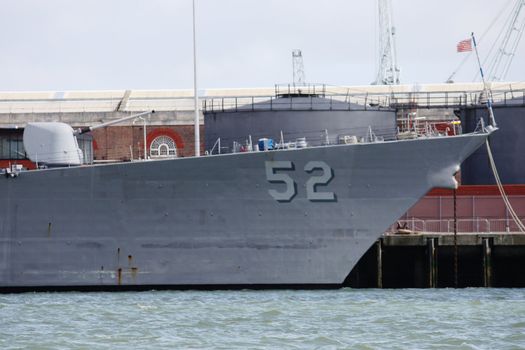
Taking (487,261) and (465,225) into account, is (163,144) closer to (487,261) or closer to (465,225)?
(465,225)

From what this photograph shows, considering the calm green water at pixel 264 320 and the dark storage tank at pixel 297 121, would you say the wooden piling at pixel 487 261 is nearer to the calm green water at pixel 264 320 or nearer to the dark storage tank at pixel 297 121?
the calm green water at pixel 264 320

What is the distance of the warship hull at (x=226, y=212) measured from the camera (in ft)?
125

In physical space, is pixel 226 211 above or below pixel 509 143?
below

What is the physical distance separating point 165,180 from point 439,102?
31.1 meters

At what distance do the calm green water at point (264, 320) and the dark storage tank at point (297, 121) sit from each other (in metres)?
7.47

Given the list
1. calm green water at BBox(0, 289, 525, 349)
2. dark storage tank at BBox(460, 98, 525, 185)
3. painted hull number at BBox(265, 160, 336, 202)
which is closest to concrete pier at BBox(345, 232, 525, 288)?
calm green water at BBox(0, 289, 525, 349)

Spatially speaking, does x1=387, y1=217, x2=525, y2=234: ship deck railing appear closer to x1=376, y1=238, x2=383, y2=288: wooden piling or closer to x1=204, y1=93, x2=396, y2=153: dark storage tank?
x1=204, y1=93, x2=396, y2=153: dark storage tank

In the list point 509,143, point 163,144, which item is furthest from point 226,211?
point 163,144

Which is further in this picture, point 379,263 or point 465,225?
point 465,225

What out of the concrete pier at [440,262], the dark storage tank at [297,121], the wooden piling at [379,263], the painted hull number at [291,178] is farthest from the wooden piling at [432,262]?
the painted hull number at [291,178]

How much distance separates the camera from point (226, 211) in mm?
38156

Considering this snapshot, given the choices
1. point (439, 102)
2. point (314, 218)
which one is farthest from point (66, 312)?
point (439, 102)

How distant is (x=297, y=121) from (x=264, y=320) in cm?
1408

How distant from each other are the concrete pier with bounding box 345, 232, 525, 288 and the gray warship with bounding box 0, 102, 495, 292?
3.39 metres
